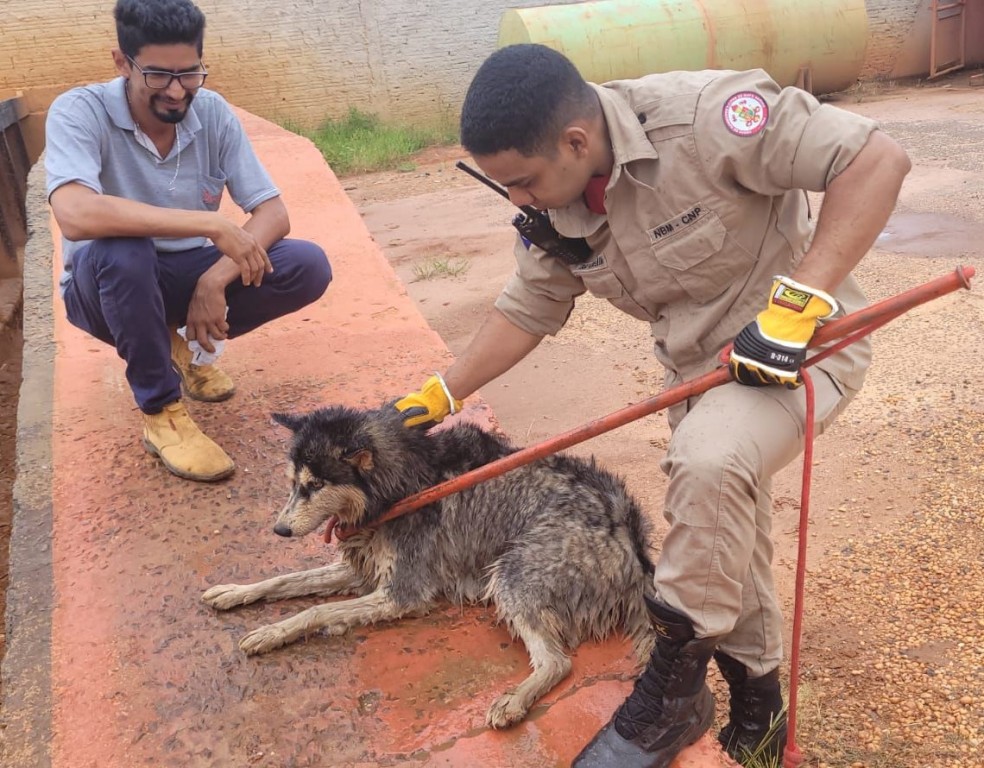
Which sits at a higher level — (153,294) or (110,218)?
(110,218)

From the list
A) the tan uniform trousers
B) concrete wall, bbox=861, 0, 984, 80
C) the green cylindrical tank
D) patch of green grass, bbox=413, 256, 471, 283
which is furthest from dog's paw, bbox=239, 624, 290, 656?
concrete wall, bbox=861, 0, 984, 80

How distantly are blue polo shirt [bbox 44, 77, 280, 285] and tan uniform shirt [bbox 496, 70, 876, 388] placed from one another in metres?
1.93

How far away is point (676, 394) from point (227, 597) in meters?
1.63

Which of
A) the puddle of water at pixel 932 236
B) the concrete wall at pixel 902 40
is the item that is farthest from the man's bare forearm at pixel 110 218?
the concrete wall at pixel 902 40

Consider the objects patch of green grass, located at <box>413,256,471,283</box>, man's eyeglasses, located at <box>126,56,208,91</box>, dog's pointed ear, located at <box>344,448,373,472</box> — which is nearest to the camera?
dog's pointed ear, located at <box>344,448,373,472</box>

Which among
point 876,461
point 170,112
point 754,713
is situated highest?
point 170,112

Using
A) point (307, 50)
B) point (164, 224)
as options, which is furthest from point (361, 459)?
point (307, 50)

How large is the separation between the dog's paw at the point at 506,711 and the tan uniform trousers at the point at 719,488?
1.71 ft

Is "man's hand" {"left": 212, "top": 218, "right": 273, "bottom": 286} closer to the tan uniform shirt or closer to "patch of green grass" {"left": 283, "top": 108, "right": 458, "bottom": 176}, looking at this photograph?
the tan uniform shirt

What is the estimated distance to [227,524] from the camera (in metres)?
3.40

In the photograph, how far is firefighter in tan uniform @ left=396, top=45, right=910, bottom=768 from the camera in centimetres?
226

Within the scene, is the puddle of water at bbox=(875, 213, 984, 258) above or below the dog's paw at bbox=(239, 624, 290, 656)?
below

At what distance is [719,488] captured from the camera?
221cm

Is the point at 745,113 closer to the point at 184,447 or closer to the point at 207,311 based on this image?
the point at 207,311
